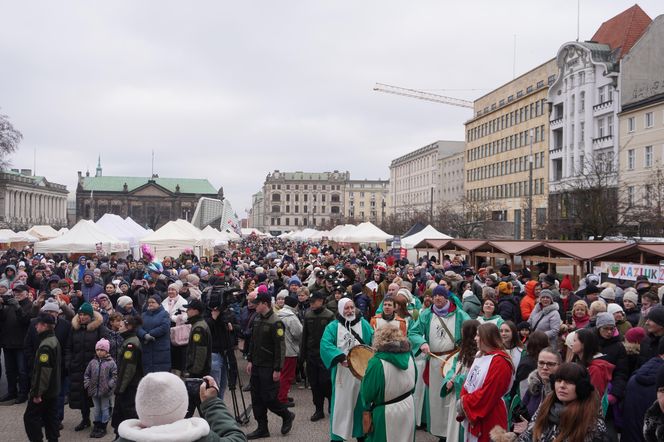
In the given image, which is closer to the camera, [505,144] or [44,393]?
[44,393]

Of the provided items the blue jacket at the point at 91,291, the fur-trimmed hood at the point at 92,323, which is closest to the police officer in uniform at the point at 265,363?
the fur-trimmed hood at the point at 92,323

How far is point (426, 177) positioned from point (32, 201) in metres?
84.0

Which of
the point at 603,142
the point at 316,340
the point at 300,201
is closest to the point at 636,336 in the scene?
the point at 316,340

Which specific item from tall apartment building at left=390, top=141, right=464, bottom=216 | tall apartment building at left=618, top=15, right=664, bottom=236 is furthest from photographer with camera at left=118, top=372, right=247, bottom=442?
tall apartment building at left=390, top=141, right=464, bottom=216

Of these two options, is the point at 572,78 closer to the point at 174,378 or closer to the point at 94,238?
the point at 94,238

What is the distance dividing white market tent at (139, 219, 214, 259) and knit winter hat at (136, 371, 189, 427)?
79.1ft

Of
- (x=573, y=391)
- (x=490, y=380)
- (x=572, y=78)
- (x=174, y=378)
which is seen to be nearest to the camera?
(x=174, y=378)

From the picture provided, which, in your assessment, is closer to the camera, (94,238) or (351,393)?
(351,393)

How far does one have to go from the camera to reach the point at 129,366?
24.4ft

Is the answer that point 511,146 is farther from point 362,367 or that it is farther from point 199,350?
point 362,367

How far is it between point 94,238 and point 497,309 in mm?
15327

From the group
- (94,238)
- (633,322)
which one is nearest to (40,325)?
(633,322)

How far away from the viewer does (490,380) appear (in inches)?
209

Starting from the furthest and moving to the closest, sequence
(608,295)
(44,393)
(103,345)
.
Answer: (608,295) → (103,345) → (44,393)
